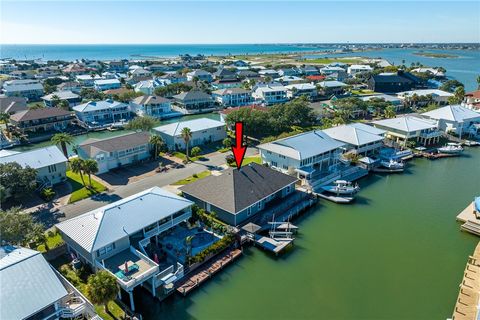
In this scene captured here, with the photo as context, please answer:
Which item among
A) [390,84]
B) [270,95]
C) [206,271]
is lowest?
[206,271]

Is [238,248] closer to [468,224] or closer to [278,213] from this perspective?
[278,213]

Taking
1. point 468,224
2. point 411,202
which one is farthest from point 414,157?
point 468,224

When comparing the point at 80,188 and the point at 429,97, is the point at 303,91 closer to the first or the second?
the point at 429,97

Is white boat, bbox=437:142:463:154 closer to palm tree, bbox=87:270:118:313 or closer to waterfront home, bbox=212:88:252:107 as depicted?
waterfront home, bbox=212:88:252:107

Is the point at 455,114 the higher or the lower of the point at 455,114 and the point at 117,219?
the higher

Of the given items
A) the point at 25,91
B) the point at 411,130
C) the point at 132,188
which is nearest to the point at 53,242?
the point at 132,188

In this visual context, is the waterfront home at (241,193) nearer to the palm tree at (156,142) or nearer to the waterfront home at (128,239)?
the waterfront home at (128,239)
